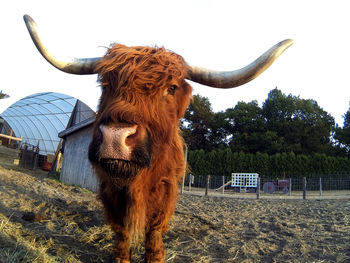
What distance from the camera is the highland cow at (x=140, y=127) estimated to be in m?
1.94

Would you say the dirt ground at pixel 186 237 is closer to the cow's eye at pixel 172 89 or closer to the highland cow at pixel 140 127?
the highland cow at pixel 140 127

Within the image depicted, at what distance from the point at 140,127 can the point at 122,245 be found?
158 cm

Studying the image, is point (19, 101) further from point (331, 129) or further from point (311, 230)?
point (331, 129)

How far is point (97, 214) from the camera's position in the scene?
531cm

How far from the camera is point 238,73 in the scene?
2590 mm

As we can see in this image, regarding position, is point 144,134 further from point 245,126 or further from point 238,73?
point 245,126

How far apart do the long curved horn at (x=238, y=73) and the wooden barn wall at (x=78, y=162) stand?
10.2 metres

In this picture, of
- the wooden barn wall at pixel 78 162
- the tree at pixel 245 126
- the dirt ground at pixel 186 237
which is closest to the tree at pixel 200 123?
the tree at pixel 245 126

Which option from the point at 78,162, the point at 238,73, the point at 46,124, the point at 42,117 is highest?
the point at 42,117

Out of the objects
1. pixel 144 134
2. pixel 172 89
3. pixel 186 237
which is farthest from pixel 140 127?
pixel 186 237

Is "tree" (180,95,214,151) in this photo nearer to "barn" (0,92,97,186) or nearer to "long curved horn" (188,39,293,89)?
"barn" (0,92,97,186)

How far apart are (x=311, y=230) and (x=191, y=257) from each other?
2660mm

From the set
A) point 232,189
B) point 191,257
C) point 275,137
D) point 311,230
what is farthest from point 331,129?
point 191,257

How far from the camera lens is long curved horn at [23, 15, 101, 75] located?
2789 millimetres
